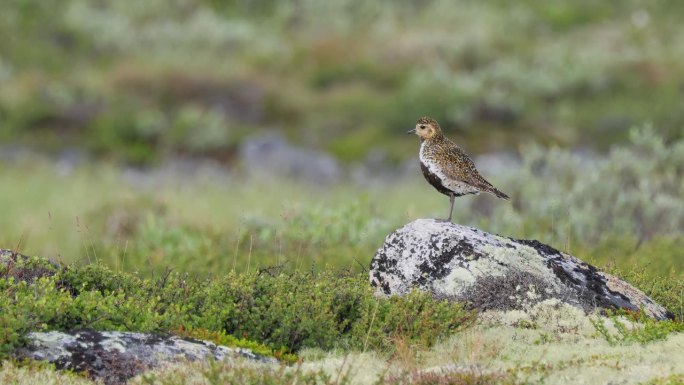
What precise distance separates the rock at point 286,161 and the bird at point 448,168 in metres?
15.4

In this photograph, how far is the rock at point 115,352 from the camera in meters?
7.95

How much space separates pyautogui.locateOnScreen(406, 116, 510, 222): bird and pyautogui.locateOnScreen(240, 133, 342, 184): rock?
50.6 feet

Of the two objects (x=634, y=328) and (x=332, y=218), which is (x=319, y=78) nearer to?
(x=332, y=218)

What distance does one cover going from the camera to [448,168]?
10.5 metres

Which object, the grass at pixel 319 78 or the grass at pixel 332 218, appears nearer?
the grass at pixel 332 218

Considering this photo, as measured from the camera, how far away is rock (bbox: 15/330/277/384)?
26.1ft

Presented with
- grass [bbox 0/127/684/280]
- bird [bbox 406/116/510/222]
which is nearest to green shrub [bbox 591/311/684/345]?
bird [bbox 406/116/510/222]

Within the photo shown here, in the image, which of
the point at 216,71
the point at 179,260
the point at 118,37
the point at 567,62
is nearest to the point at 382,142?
the point at 216,71

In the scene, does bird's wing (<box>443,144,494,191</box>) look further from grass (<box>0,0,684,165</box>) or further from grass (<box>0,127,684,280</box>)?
grass (<box>0,0,684,165</box>)

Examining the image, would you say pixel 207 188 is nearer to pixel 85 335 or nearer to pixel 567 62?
pixel 85 335

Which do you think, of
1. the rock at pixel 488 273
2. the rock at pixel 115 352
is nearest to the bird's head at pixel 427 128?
the rock at pixel 488 273

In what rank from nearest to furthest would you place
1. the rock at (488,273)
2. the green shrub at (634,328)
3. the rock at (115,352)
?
the rock at (115,352), the green shrub at (634,328), the rock at (488,273)

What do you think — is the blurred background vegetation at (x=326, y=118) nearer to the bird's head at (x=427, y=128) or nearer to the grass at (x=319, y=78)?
the grass at (x=319, y=78)

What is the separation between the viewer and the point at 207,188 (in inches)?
923
